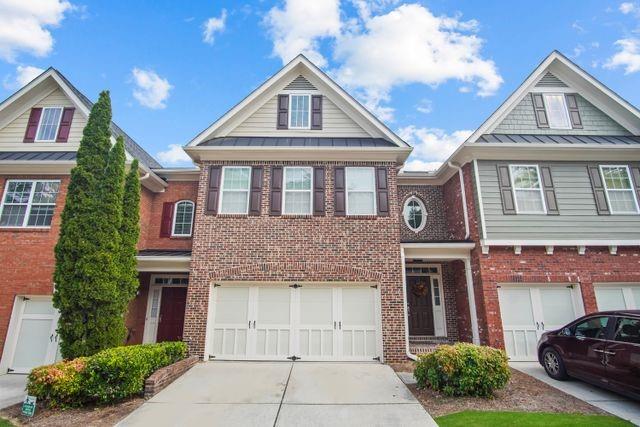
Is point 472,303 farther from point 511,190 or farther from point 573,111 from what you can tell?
point 573,111

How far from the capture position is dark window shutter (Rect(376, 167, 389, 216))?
1050 centimetres

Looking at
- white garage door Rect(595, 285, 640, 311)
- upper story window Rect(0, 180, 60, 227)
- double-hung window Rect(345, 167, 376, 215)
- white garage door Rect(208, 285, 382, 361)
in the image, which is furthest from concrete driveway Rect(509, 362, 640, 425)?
upper story window Rect(0, 180, 60, 227)

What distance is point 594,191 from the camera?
10.7 metres

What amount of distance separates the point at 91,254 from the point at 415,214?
10782 millimetres

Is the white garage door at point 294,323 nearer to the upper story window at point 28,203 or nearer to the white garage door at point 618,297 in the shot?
the upper story window at point 28,203

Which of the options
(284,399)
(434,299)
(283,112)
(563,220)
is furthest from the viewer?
(434,299)

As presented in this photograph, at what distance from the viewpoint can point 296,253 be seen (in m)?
10.1

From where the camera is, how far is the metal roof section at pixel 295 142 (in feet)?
35.9

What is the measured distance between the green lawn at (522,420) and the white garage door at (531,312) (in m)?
4.31

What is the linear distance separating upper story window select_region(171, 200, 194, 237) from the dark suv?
469 inches

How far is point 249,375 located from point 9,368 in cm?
797

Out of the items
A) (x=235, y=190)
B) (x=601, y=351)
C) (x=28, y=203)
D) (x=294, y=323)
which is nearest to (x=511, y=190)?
(x=601, y=351)

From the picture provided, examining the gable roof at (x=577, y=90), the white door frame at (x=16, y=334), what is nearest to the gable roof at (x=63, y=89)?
the white door frame at (x=16, y=334)

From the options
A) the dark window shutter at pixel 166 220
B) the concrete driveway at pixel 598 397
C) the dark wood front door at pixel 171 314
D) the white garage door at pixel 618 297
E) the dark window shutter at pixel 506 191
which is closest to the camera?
the concrete driveway at pixel 598 397
